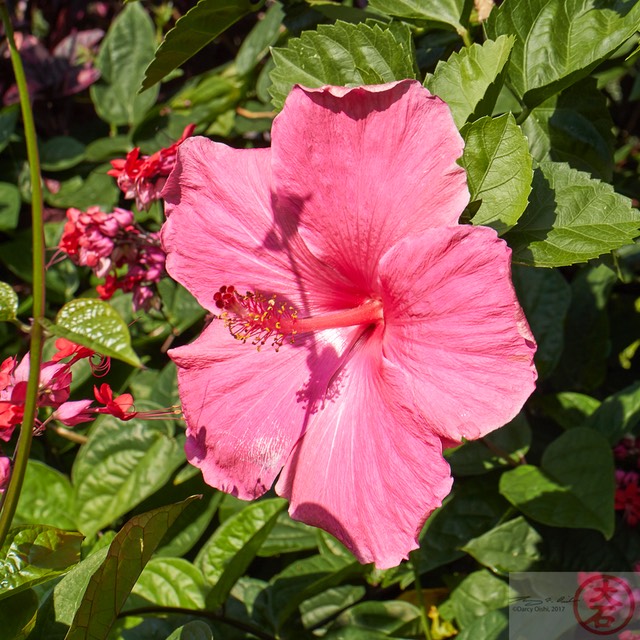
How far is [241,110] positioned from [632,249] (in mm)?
928

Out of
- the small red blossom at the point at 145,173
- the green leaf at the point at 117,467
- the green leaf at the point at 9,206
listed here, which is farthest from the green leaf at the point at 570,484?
the green leaf at the point at 9,206

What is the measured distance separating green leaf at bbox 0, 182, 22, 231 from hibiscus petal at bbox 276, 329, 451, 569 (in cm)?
105

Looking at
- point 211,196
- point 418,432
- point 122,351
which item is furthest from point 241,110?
point 418,432

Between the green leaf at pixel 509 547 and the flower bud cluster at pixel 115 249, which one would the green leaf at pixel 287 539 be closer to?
the green leaf at pixel 509 547

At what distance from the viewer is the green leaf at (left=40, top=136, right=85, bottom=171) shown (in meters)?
1.88

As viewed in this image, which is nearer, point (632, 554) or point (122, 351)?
point (122, 351)

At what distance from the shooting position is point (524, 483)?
124 cm

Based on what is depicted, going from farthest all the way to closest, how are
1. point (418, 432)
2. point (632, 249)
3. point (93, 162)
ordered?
point (93, 162) < point (632, 249) < point (418, 432)

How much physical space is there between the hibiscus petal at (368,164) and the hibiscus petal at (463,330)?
42 millimetres

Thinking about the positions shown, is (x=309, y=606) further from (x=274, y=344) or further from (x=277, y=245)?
(x=277, y=245)

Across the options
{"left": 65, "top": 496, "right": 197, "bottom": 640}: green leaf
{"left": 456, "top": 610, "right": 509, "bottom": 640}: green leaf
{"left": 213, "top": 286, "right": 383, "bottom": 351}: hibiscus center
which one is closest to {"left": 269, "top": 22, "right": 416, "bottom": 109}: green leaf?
{"left": 213, "top": 286, "right": 383, "bottom": 351}: hibiscus center

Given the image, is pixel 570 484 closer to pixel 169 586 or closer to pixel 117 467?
pixel 169 586

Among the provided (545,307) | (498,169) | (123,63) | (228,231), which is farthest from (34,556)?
(123,63)

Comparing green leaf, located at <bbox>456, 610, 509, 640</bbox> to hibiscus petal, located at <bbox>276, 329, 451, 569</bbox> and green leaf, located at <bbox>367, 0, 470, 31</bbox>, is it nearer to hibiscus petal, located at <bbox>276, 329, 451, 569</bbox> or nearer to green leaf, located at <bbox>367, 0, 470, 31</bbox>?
hibiscus petal, located at <bbox>276, 329, 451, 569</bbox>
